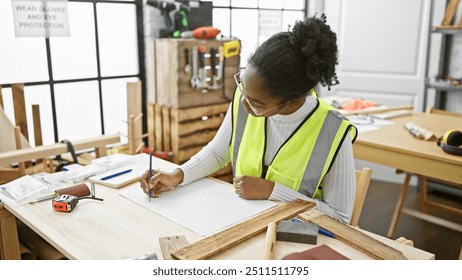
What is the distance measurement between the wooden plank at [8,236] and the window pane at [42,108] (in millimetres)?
1094

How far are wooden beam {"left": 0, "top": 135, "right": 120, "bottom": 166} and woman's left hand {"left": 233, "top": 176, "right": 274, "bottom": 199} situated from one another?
0.78 metres

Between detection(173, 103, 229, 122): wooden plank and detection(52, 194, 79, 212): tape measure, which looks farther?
detection(173, 103, 229, 122): wooden plank

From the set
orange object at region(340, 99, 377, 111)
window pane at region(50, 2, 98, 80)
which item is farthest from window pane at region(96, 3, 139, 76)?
orange object at region(340, 99, 377, 111)

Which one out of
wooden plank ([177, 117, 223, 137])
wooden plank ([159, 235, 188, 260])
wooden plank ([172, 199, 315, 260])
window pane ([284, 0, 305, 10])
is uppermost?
window pane ([284, 0, 305, 10])

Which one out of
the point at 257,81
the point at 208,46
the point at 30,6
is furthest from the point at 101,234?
the point at 208,46

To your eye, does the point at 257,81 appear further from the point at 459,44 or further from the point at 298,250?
the point at 459,44

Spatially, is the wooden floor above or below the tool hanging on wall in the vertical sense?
below

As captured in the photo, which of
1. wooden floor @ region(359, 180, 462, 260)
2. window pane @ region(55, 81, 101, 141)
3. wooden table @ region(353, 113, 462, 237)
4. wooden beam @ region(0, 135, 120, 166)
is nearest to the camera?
wooden beam @ region(0, 135, 120, 166)

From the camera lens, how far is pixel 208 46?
8.75 feet

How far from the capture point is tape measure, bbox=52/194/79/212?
120 cm

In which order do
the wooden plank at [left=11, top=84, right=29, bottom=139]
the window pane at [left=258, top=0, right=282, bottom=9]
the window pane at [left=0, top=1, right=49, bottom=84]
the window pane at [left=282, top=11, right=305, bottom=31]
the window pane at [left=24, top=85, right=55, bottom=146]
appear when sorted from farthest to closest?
the window pane at [left=282, top=11, right=305, bottom=31], the window pane at [left=258, top=0, right=282, bottom=9], the window pane at [left=24, top=85, right=55, bottom=146], the window pane at [left=0, top=1, right=49, bottom=84], the wooden plank at [left=11, top=84, right=29, bottom=139]

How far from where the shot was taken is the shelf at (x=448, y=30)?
307cm

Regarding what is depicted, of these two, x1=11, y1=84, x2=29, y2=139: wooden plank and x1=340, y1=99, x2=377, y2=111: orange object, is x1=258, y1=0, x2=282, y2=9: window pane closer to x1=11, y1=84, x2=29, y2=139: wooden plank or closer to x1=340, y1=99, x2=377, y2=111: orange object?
x1=340, y1=99, x2=377, y2=111: orange object

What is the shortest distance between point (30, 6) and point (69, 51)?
31cm
